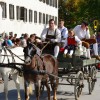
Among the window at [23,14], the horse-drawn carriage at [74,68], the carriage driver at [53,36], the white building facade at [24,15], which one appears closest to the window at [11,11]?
the white building facade at [24,15]

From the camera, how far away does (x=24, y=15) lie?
1517 inches

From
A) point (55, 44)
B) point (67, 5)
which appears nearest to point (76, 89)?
point (55, 44)

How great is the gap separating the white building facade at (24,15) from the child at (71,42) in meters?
16.9

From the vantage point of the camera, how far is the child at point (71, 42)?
12584mm

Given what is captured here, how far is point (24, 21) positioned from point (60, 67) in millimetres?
26443

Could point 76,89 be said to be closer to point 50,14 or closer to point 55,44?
point 55,44

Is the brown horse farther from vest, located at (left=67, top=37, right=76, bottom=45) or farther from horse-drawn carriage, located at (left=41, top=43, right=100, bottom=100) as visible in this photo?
vest, located at (left=67, top=37, right=76, bottom=45)

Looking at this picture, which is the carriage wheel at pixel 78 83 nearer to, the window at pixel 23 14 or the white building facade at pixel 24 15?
the white building facade at pixel 24 15

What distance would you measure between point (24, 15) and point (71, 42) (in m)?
26.1

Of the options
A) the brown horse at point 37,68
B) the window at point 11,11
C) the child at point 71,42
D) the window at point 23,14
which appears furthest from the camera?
the window at point 23,14

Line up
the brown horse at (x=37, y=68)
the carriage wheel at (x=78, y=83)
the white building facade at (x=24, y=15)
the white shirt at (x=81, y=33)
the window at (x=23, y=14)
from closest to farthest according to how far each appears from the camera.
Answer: the brown horse at (x=37, y=68)
the carriage wheel at (x=78, y=83)
the white shirt at (x=81, y=33)
the white building facade at (x=24, y=15)
the window at (x=23, y=14)

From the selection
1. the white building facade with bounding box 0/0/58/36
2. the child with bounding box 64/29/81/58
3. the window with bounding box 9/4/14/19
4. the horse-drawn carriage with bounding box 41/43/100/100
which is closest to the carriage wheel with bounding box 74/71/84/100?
the horse-drawn carriage with bounding box 41/43/100/100

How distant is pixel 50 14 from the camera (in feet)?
172

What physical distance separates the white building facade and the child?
55.4 feet
